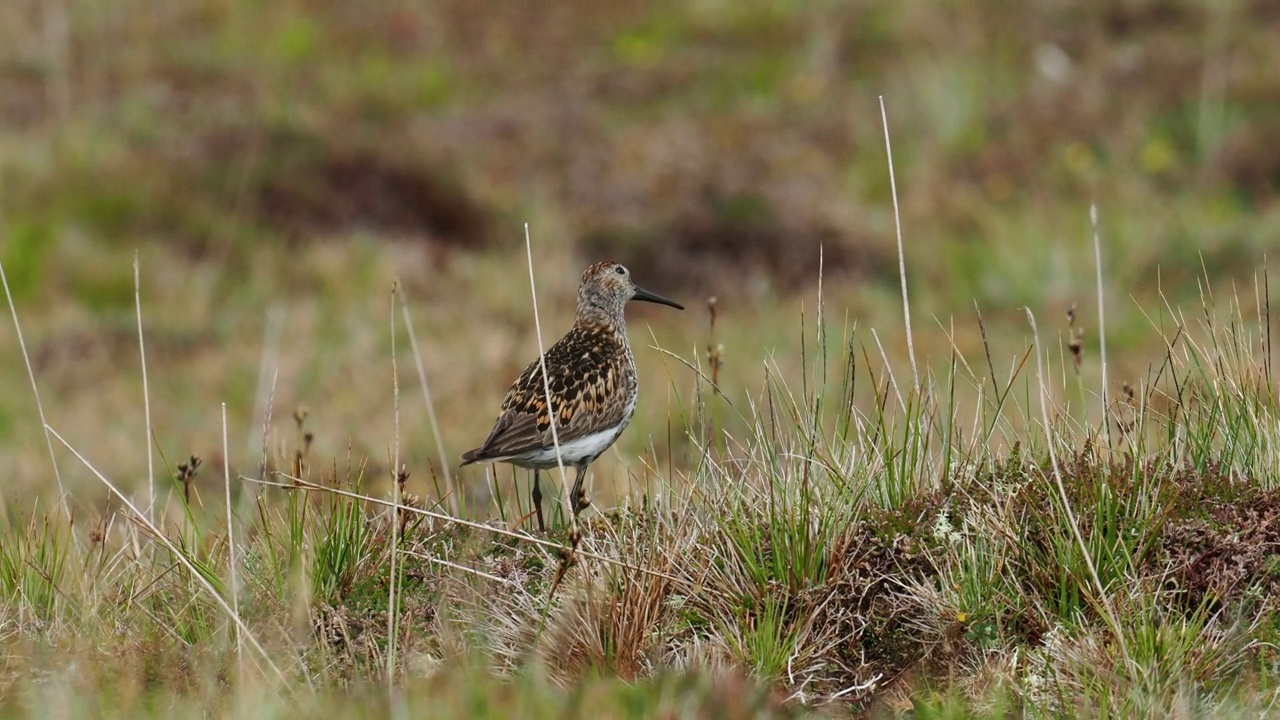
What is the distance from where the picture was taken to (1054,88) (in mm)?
17266

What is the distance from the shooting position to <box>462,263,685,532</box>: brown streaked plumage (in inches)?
207

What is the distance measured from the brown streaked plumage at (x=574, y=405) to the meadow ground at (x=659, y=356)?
310 millimetres

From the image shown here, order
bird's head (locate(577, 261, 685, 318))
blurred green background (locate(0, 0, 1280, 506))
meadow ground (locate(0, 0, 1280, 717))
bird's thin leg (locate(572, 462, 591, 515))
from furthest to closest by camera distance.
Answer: blurred green background (locate(0, 0, 1280, 506)) < bird's head (locate(577, 261, 685, 318)) < meadow ground (locate(0, 0, 1280, 717)) < bird's thin leg (locate(572, 462, 591, 515))

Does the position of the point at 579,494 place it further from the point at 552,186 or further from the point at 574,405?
the point at 552,186

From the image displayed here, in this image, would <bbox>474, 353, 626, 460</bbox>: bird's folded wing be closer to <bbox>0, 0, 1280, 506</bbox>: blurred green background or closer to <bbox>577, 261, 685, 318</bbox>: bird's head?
<bbox>577, 261, 685, 318</bbox>: bird's head

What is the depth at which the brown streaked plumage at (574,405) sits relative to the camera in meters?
5.25

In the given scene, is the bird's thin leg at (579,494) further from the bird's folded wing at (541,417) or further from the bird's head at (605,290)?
the bird's head at (605,290)

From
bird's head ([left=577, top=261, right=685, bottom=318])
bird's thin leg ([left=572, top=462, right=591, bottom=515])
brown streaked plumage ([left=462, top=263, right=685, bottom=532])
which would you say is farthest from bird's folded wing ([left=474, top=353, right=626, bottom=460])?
bird's head ([left=577, top=261, right=685, bottom=318])

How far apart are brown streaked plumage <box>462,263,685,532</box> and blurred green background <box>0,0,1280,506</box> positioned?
11.5 feet

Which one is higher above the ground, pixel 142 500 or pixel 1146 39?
pixel 1146 39

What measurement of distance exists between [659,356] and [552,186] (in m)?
7.17

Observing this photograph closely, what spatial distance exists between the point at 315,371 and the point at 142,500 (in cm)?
262

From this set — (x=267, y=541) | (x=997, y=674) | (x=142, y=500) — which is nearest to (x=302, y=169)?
(x=142, y=500)

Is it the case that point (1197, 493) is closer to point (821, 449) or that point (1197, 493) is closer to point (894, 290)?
point (821, 449)
